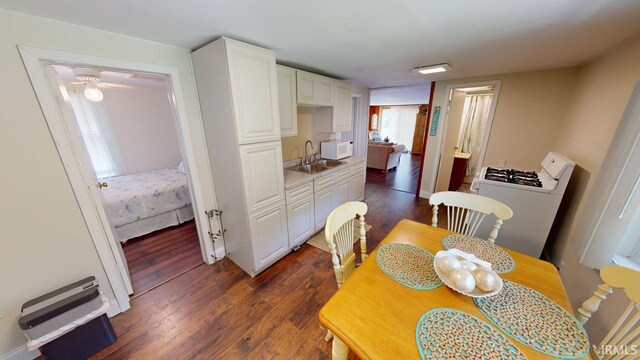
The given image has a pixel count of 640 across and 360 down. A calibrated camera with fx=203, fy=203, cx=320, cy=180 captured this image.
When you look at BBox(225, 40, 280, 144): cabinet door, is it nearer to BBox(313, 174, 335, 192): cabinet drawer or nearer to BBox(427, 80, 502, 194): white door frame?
BBox(313, 174, 335, 192): cabinet drawer

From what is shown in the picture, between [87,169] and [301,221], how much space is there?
192cm

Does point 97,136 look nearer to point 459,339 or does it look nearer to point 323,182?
point 323,182

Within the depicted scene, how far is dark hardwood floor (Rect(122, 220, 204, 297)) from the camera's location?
2108mm

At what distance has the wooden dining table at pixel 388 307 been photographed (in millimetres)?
774

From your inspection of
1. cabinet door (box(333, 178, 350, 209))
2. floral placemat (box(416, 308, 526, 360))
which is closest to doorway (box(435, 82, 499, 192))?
cabinet door (box(333, 178, 350, 209))

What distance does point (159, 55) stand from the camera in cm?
167

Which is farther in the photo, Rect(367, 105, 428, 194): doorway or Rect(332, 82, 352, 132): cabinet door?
Rect(367, 105, 428, 194): doorway

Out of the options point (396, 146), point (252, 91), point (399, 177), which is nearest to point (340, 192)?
point (252, 91)

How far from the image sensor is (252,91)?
1736 mm

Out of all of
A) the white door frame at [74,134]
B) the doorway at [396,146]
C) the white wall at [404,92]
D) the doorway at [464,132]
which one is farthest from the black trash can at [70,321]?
the white wall at [404,92]

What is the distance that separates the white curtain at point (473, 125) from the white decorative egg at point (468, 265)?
15.7 feet

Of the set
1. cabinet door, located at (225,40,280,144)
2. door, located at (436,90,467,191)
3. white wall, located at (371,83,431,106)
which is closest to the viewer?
cabinet door, located at (225,40,280,144)

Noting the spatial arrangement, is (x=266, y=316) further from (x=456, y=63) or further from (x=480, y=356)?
(x=456, y=63)

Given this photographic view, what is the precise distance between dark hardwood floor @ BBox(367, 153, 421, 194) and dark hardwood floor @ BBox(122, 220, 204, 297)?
4000 mm
